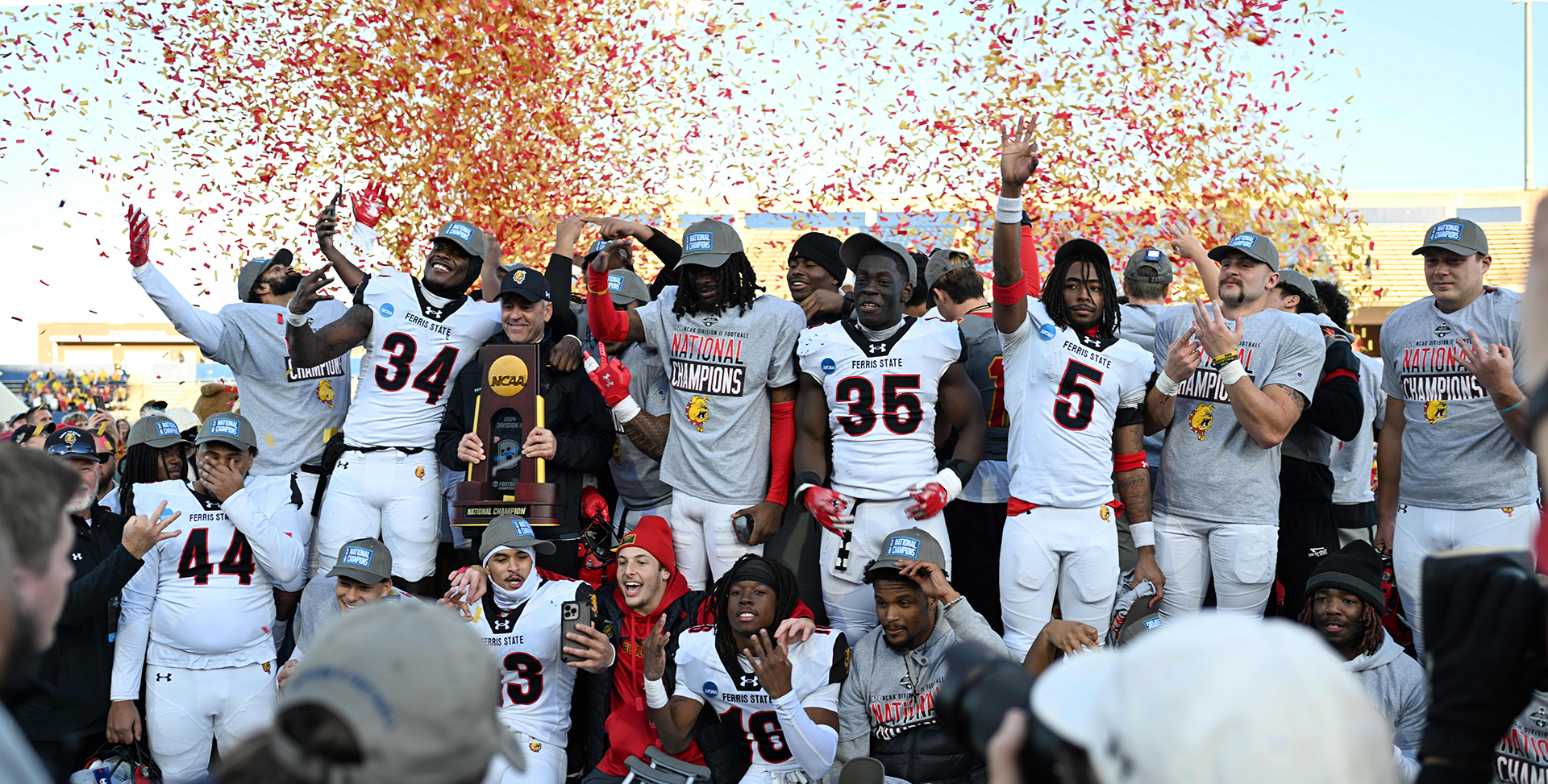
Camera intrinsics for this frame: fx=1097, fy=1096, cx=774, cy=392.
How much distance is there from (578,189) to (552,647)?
20.8ft

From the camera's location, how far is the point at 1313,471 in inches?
235

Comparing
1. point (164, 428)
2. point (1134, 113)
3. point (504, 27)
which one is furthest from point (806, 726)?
point (1134, 113)

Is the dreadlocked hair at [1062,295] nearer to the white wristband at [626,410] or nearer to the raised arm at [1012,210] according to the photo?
the raised arm at [1012,210]

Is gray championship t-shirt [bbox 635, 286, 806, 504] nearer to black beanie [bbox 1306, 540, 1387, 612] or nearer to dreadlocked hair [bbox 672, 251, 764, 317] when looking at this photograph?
dreadlocked hair [bbox 672, 251, 764, 317]

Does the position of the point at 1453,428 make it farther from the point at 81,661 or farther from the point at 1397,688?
the point at 81,661

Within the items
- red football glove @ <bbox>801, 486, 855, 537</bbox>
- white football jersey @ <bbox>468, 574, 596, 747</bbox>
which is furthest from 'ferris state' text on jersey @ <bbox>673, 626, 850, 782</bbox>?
white football jersey @ <bbox>468, 574, 596, 747</bbox>

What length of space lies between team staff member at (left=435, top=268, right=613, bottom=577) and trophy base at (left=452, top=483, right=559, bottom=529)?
0.16 meters

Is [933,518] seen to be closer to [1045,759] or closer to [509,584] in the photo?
[509,584]

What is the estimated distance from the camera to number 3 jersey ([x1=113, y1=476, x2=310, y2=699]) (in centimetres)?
575

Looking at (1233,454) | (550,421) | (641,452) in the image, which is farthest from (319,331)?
(1233,454)

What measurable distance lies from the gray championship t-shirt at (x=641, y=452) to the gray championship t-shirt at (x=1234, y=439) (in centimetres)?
282

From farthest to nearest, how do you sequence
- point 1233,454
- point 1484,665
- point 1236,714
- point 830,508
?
point 1233,454
point 830,508
point 1484,665
point 1236,714

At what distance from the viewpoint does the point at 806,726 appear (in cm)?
498

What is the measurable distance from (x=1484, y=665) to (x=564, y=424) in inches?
206
